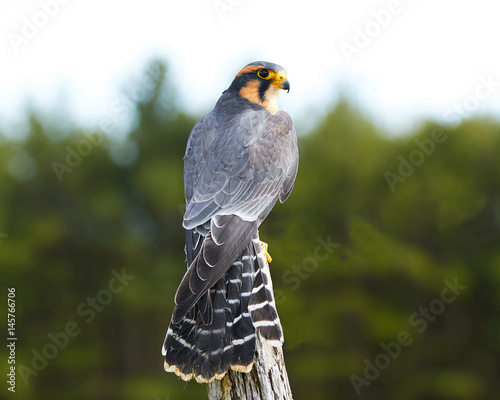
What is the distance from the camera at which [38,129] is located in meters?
14.5

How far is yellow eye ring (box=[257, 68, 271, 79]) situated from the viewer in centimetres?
468

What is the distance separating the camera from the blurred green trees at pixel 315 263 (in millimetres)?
13352

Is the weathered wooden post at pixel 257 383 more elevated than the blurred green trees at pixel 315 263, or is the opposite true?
the blurred green trees at pixel 315 263

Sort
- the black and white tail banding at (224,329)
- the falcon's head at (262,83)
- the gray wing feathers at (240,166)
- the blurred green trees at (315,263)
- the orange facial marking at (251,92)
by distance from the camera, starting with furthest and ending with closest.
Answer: the blurred green trees at (315,263), the orange facial marking at (251,92), the falcon's head at (262,83), the gray wing feathers at (240,166), the black and white tail banding at (224,329)

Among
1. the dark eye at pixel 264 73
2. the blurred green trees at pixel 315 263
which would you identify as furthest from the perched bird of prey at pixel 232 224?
the blurred green trees at pixel 315 263

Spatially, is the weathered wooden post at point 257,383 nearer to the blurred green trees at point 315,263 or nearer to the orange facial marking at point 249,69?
the orange facial marking at point 249,69

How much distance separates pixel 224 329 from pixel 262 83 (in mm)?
2357

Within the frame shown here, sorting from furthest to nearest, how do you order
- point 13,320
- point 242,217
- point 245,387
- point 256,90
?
point 13,320 < point 256,90 < point 242,217 < point 245,387

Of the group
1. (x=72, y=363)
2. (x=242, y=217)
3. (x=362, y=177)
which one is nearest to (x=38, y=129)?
(x=72, y=363)

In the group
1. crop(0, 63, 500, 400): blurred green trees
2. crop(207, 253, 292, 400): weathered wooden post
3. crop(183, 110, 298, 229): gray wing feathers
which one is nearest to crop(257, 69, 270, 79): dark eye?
crop(183, 110, 298, 229): gray wing feathers

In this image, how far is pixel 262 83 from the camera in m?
4.72

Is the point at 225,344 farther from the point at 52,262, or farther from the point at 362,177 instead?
the point at 52,262

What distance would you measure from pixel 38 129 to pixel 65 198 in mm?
1976

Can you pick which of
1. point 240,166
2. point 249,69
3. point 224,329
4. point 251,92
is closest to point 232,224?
point 240,166
